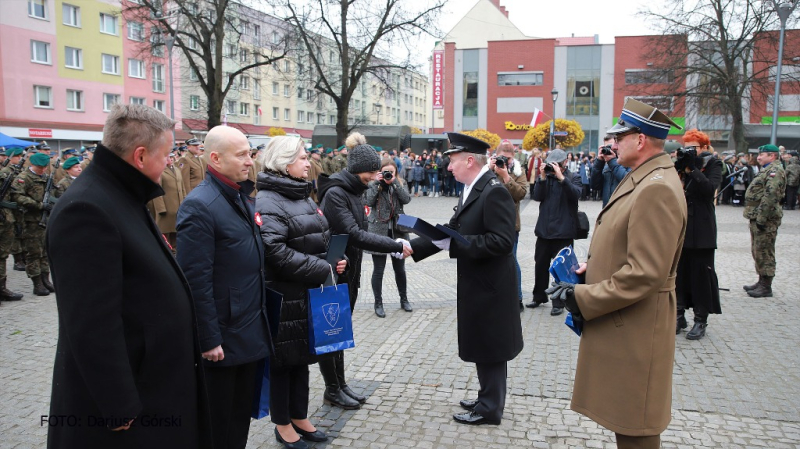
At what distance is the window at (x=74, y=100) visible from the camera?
1546 inches

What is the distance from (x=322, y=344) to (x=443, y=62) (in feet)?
167

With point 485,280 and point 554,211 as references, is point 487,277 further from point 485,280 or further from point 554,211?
point 554,211

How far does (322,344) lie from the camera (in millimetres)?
3652

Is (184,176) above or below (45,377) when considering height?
above

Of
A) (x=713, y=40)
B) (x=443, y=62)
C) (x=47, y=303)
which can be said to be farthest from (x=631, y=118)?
(x=443, y=62)

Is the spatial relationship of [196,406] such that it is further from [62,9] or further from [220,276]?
[62,9]

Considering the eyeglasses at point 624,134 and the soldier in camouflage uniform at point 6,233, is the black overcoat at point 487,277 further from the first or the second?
the soldier in camouflage uniform at point 6,233

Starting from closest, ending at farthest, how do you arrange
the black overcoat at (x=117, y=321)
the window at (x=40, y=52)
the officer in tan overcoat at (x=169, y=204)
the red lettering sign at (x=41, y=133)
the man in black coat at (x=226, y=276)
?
the black overcoat at (x=117, y=321) → the man in black coat at (x=226, y=276) → the officer in tan overcoat at (x=169, y=204) → the red lettering sign at (x=41, y=133) → the window at (x=40, y=52)

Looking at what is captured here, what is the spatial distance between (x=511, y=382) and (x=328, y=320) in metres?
1.99

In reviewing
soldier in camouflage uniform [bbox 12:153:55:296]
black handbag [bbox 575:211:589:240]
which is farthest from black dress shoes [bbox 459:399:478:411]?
soldier in camouflage uniform [bbox 12:153:55:296]

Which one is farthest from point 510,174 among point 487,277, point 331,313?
point 331,313

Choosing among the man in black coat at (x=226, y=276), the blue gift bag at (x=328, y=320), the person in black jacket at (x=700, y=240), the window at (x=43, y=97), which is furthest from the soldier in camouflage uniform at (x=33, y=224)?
the window at (x=43, y=97)

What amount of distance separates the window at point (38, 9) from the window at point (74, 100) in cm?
483

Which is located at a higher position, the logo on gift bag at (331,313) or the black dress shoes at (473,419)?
the logo on gift bag at (331,313)
